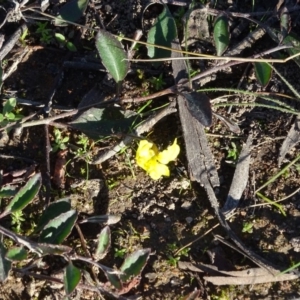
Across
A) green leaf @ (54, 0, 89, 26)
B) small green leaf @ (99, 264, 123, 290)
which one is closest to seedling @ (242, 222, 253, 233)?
small green leaf @ (99, 264, 123, 290)

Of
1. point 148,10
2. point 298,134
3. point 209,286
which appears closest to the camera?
point 209,286

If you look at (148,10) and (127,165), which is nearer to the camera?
(127,165)

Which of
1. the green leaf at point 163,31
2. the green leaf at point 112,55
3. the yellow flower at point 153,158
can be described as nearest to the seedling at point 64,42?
the green leaf at point 112,55

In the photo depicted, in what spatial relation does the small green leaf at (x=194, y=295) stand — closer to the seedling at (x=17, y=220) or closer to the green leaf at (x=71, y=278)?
the green leaf at (x=71, y=278)

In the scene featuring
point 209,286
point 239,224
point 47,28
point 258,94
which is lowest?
point 209,286

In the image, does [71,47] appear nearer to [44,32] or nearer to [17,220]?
[44,32]

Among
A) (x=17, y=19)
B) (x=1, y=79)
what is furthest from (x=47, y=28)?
(x=1, y=79)

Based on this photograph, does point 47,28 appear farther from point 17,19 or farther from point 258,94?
point 258,94
